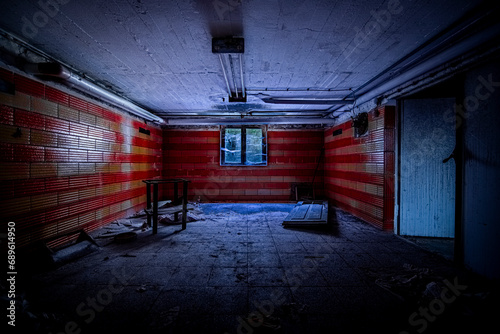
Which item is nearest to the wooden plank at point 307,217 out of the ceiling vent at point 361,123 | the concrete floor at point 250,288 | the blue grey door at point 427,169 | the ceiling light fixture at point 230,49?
the concrete floor at point 250,288

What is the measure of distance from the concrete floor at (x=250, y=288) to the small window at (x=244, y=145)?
4.34m

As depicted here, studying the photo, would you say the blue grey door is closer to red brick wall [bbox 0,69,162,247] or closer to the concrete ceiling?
the concrete ceiling

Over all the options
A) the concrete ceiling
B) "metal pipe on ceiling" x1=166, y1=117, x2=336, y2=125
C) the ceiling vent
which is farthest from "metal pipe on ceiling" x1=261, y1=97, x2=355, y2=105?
"metal pipe on ceiling" x1=166, y1=117, x2=336, y2=125

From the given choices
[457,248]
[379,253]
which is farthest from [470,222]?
[379,253]

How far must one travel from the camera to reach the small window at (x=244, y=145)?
7941 millimetres

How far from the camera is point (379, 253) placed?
3285 millimetres

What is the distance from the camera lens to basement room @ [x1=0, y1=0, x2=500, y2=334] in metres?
2.05

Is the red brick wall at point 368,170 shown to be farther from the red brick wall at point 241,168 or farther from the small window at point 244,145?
the small window at point 244,145

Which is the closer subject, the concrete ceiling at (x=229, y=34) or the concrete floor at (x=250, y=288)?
the concrete floor at (x=250, y=288)

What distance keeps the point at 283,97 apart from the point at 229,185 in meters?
4.10

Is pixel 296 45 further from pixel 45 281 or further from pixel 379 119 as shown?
pixel 45 281

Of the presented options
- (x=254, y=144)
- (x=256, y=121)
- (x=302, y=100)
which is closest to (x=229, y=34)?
(x=302, y=100)

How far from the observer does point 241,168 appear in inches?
314

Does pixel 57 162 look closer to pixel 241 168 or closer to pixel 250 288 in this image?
pixel 250 288
